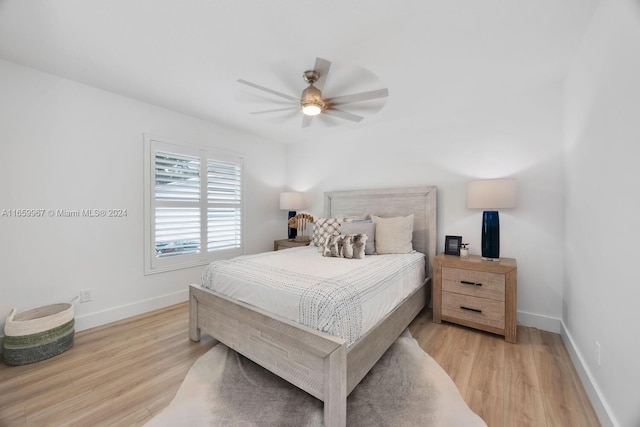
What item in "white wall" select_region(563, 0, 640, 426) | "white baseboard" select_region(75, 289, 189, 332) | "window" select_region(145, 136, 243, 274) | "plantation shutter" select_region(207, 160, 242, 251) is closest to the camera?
"white wall" select_region(563, 0, 640, 426)

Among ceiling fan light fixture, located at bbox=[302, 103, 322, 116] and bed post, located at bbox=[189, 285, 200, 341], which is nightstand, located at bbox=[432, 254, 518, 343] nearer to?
ceiling fan light fixture, located at bbox=[302, 103, 322, 116]

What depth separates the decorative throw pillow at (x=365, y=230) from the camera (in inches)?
116

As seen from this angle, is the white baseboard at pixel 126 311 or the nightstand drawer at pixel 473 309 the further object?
the white baseboard at pixel 126 311

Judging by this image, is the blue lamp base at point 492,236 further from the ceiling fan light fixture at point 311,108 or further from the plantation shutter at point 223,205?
the plantation shutter at point 223,205

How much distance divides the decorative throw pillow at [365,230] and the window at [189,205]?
184 cm

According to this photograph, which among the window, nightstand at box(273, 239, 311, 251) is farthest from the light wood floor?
nightstand at box(273, 239, 311, 251)

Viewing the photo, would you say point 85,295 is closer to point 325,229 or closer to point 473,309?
point 325,229

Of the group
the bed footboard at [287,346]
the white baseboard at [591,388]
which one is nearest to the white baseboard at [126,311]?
the bed footboard at [287,346]

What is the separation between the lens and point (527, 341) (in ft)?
7.73

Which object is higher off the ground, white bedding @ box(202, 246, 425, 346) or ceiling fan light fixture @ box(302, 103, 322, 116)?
ceiling fan light fixture @ box(302, 103, 322, 116)

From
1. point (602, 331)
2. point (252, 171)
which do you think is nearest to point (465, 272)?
point (602, 331)

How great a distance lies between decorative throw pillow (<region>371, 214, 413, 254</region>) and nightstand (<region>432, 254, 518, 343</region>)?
385 millimetres

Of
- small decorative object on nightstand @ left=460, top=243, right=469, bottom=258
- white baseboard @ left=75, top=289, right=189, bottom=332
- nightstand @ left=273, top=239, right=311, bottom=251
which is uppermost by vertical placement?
small decorative object on nightstand @ left=460, top=243, right=469, bottom=258

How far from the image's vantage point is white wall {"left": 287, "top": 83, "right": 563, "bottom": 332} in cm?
254
